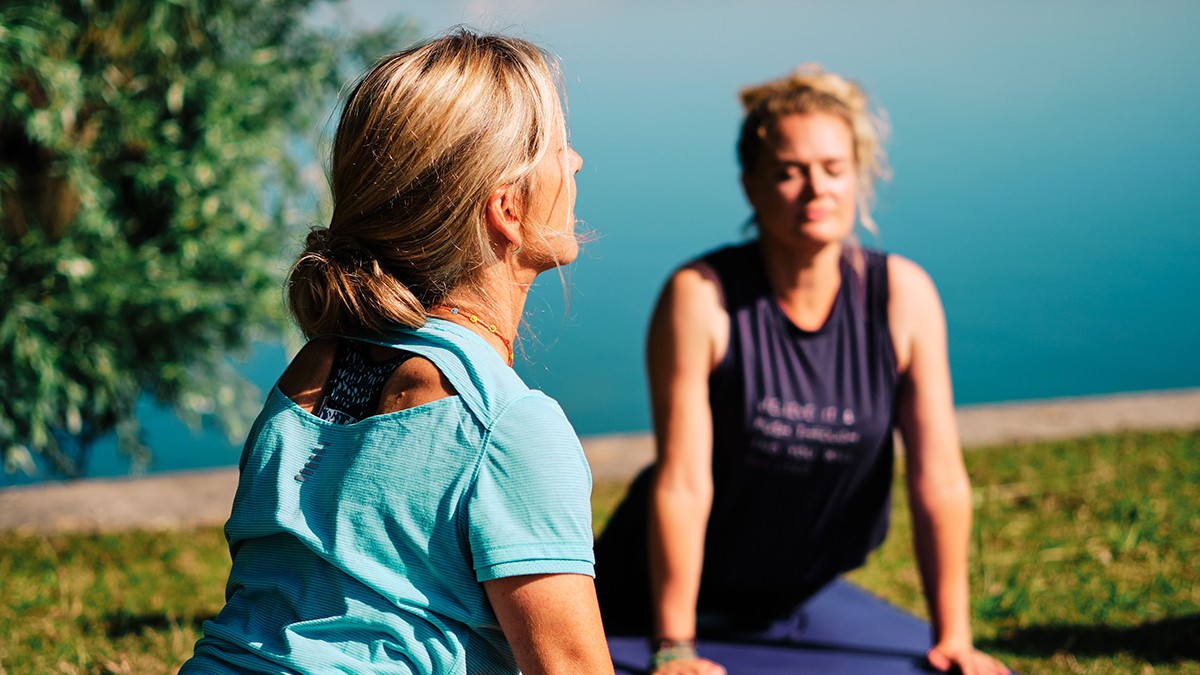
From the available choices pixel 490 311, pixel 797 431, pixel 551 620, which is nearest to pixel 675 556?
pixel 797 431

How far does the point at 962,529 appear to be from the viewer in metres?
3.14

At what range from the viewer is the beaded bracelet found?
A: 9.71ft

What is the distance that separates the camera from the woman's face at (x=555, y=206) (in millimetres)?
1682

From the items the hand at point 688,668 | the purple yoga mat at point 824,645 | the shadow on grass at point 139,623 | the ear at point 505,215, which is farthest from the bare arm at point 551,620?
the shadow on grass at point 139,623

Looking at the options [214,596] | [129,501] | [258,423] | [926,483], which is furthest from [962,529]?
[129,501]

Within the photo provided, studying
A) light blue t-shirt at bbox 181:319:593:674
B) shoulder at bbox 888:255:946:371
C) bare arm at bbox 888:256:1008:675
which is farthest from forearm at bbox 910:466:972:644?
light blue t-shirt at bbox 181:319:593:674

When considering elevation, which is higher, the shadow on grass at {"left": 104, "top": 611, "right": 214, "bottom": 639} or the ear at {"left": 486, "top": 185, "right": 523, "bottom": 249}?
the ear at {"left": 486, "top": 185, "right": 523, "bottom": 249}

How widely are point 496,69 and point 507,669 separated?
0.83 metres

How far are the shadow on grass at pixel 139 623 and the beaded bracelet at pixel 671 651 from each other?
4.68 feet

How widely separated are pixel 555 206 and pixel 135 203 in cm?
381

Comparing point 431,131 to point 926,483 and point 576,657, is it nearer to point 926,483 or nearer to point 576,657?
point 576,657

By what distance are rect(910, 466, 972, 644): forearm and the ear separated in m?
1.85

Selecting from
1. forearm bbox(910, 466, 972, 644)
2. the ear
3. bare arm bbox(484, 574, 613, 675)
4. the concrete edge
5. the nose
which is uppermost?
the ear

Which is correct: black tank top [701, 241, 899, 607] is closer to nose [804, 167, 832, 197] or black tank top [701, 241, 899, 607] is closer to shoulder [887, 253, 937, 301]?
shoulder [887, 253, 937, 301]
